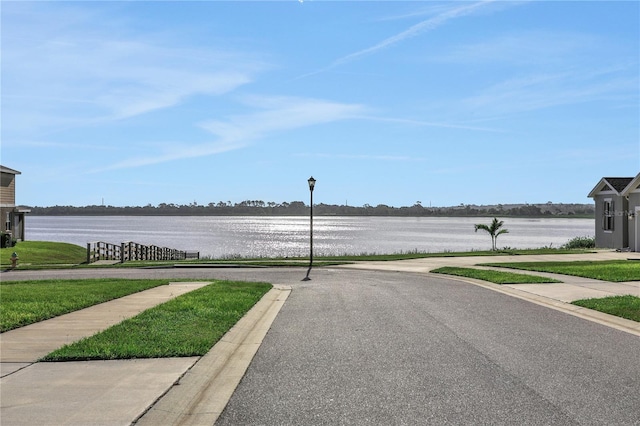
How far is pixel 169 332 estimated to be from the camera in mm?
10344

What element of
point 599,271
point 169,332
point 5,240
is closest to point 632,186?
point 599,271

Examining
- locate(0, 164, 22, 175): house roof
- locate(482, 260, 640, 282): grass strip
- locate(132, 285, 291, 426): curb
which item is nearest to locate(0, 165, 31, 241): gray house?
locate(0, 164, 22, 175): house roof

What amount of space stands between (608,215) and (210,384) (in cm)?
4100

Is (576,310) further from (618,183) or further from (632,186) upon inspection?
(618,183)

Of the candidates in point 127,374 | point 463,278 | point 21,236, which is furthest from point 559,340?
point 21,236

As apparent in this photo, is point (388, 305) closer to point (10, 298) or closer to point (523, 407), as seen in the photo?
point (523, 407)

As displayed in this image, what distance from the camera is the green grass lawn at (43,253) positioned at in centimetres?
4166

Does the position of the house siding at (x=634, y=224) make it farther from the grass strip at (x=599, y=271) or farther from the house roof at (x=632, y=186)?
the grass strip at (x=599, y=271)

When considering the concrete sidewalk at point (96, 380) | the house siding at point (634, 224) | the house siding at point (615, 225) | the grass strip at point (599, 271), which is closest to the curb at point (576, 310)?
the grass strip at point (599, 271)

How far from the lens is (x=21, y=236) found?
5572 cm

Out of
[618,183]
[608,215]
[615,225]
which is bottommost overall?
[615,225]

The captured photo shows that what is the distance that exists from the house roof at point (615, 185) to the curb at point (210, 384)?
35012 mm

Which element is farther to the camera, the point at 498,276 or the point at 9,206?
the point at 9,206

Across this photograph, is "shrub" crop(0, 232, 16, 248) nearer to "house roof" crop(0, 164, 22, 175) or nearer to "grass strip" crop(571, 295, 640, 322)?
"house roof" crop(0, 164, 22, 175)
